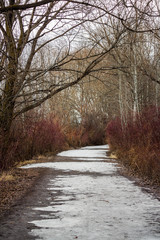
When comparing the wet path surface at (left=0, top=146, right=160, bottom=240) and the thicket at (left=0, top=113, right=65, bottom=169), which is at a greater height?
the thicket at (left=0, top=113, right=65, bottom=169)

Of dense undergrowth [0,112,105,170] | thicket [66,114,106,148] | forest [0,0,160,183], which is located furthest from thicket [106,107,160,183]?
thicket [66,114,106,148]

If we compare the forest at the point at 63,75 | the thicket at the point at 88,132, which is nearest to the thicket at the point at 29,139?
the forest at the point at 63,75

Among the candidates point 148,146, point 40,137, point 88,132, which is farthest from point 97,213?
point 88,132

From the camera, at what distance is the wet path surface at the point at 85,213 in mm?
4539

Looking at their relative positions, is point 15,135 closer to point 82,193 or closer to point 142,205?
point 82,193

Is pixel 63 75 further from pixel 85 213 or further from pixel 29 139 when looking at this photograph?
pixel 85 213

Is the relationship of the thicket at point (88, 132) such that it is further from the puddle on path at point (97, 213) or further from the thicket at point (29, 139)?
the puddle on path at point (97, 213)

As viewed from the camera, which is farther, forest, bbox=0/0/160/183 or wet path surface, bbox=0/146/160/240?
forest, bbox=0/0/160/183

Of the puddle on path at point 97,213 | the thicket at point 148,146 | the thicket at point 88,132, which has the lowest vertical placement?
the puddle on path at point 97,213

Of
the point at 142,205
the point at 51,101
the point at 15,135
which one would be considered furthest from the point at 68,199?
the point at 51,101

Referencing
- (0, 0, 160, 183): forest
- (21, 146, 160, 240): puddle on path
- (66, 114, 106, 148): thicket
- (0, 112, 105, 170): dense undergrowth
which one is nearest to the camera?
(21, 146, 160, 240): puddle on path

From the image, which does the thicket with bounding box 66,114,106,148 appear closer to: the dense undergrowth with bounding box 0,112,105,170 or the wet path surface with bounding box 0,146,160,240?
the dense undergrowth with bounding box 0,112,105,170

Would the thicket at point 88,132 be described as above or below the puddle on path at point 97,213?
above

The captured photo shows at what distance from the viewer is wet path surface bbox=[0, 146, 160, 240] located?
14.9 feet
